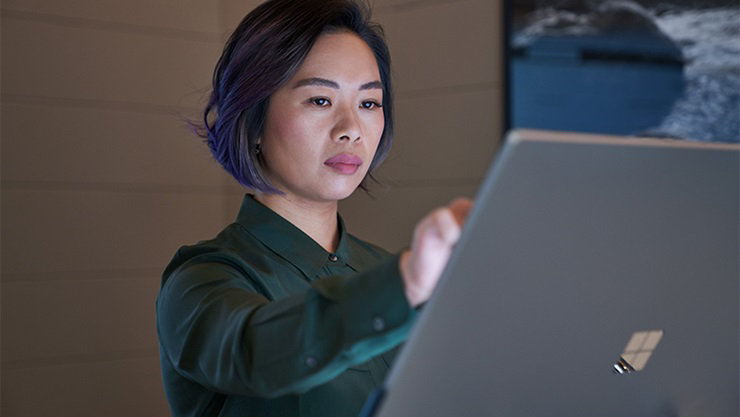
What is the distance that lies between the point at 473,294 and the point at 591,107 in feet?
8.85

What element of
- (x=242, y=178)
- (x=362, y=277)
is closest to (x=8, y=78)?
(x=242, y=178)

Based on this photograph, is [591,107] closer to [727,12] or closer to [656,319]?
[727,12]

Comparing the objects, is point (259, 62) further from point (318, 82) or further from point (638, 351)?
point (638, 351)

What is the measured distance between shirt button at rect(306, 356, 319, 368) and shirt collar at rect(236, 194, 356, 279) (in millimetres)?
593

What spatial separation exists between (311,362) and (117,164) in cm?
300

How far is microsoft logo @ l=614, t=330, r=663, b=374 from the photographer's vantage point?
30.7 inches

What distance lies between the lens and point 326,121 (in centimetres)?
125

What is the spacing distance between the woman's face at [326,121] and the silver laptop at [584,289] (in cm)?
56

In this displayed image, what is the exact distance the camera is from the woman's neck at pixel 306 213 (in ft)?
4.40

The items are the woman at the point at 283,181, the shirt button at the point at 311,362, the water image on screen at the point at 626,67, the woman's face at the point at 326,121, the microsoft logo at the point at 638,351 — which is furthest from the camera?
the water image on screen at the point at 626,67

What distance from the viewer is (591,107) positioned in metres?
3.17

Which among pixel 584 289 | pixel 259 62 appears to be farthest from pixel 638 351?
pixel 259 62

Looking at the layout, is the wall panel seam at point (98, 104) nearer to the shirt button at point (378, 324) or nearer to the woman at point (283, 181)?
the woman at point (283, 181)

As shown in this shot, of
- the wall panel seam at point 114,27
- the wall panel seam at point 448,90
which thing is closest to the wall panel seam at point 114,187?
the wall panel seam at point 114,27
